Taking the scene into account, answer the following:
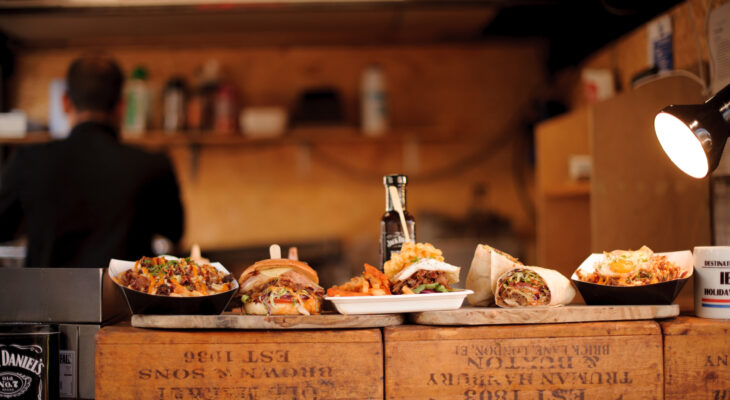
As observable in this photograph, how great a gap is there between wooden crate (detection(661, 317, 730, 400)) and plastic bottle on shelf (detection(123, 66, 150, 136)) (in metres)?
3.38

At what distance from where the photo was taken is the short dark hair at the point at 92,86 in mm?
2371

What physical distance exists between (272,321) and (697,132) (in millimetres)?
990

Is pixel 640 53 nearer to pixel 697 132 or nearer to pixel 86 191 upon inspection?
pixel 697 132

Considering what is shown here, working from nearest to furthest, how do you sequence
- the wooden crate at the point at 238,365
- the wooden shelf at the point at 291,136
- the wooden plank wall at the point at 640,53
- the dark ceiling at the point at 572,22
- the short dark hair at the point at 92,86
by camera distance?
the wooden crate at the point at 238,365, the wooden plank wall at the point at 640,53, the short dark hair at the point at 92,86, the dark ceiling at the point at 572,22, the wooden shelf at the point at 291,136

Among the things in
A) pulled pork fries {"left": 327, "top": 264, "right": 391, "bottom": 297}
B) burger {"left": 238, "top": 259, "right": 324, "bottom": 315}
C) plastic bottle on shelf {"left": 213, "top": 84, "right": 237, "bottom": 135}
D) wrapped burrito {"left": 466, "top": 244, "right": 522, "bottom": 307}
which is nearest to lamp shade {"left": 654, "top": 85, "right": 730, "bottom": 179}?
wrapped burrito {"left": 466, "top": 244, "right": 522, "bottom": 307}

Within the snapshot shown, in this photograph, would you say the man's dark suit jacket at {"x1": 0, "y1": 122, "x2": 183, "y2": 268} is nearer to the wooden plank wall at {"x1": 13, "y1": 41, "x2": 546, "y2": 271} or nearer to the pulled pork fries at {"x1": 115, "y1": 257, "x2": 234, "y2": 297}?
the pulled pork fries at {"x1": 115, "y1": 257, "x2": 234, "y2": 297}

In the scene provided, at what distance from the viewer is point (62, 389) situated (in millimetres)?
1354

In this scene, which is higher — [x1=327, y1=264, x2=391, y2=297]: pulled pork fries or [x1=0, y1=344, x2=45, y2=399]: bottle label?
[x1=327, y1=264, x2=391, y2=297]: pulled pork fries

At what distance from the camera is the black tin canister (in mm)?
1251

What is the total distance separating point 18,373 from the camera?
1.25 meters

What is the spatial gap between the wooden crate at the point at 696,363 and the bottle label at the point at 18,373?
1.34 meters

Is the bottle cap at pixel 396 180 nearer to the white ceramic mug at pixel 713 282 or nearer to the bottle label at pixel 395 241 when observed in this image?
the bottle label at pixel 395 241

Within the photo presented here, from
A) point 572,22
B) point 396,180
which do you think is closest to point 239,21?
point 572,22

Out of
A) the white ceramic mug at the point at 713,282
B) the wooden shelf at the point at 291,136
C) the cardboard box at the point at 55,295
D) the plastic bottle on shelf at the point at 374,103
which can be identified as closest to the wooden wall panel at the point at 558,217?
the wooden shelf at the point at 291,136
